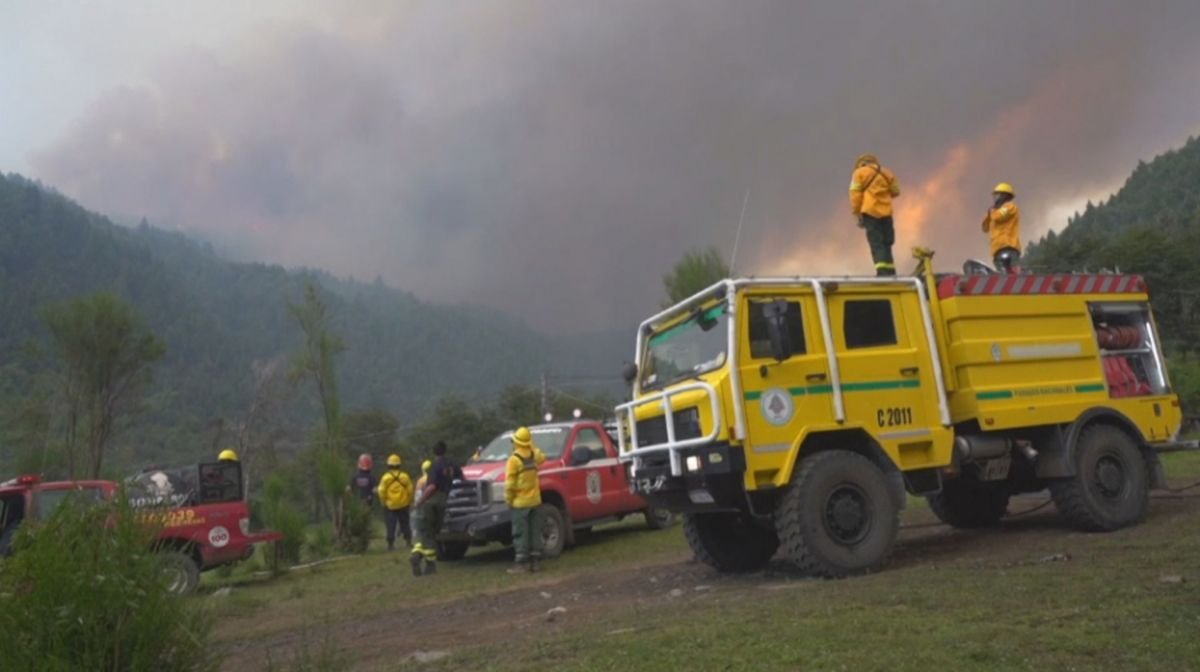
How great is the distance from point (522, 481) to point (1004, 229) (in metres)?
6.43

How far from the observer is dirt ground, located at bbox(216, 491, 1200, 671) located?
712cm

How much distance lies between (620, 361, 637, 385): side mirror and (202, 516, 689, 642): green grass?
2.62 metres

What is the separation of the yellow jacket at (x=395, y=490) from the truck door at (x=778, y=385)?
958cm

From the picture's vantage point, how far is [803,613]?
6285 millimetres

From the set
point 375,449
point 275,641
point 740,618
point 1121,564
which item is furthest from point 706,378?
point 375,449

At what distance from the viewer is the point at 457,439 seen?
53.8m

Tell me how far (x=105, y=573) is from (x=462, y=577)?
27.3 ft

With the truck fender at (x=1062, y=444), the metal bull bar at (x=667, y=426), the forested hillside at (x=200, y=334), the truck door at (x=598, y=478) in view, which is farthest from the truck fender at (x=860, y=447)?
the forested hillside at (x=200, y=334)

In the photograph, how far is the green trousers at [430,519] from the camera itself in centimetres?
1266

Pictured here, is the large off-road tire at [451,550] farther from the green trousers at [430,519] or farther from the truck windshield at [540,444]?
the truck windshield at [540,444]

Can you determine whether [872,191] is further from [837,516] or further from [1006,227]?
[837,516]

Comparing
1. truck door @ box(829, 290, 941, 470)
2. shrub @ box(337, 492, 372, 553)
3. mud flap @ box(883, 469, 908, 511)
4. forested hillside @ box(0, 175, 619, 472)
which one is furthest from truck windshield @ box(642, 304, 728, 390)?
forested hillside @ box(0, 175, 619, 472)

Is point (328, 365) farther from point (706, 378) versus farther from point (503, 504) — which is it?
point (706, 378)

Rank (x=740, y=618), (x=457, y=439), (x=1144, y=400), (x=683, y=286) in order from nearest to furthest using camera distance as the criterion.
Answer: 1. (x=740, y=618)
2. (x=1144, y=400)
3. (x=683, y=286)
4. (x=457, y=439)
